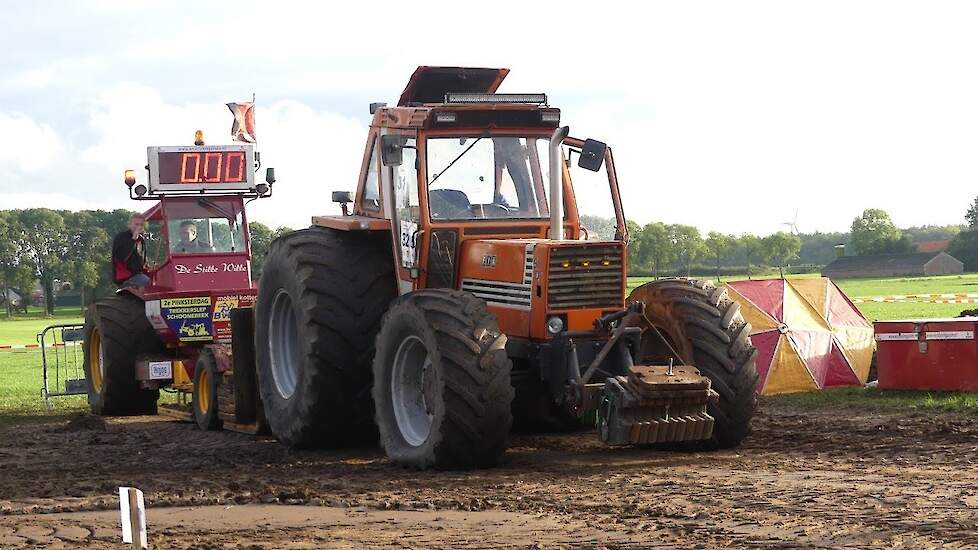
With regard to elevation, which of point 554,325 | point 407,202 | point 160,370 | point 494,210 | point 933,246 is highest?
point 933,246

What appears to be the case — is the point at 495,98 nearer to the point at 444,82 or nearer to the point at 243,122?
the point at 444,82

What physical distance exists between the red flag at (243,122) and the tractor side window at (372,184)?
20.3 feet

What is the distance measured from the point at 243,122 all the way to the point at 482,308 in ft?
30.2

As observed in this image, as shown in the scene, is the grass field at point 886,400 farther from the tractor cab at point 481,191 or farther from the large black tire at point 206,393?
the large black tire at point 206,393

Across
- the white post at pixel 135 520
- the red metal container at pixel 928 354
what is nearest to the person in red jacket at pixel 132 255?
the red metal container at pixel 928 354

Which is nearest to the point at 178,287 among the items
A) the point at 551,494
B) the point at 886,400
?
the point at 886,400

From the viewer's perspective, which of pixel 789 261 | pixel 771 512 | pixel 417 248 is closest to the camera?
pixel 771 512

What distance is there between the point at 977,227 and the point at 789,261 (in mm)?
19559

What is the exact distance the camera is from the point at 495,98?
11227mm

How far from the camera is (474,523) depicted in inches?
299

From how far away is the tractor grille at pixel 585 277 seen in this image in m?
10.2

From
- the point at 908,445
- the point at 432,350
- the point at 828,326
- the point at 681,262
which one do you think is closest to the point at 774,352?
the point at 828,326

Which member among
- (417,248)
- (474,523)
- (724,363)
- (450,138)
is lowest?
(474,523)

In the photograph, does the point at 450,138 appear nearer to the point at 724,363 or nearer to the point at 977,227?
the point at 724,363
